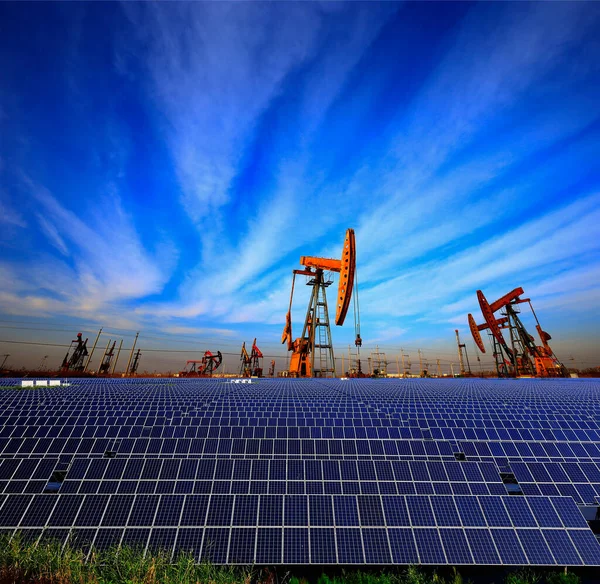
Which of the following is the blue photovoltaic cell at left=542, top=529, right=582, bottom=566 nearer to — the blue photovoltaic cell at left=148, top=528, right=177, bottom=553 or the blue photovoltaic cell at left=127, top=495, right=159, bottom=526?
the blue photovoltaic cell at left=148, top=528, right=177, bottom=553

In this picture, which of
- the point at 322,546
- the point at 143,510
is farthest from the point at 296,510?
the point at 143,510

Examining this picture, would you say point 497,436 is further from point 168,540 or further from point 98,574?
point 98,574

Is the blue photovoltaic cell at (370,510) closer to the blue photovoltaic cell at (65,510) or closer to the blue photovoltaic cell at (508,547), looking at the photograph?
the blue photovoltaic cell at (508,547)


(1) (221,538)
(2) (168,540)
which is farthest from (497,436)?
(2) (168,540)

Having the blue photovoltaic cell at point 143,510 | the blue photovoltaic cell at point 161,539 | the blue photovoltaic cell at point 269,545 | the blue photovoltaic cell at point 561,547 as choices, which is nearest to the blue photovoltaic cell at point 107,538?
the blue photovoltaic cell at point 143,510

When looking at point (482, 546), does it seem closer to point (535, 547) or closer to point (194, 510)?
point (535, 547)
